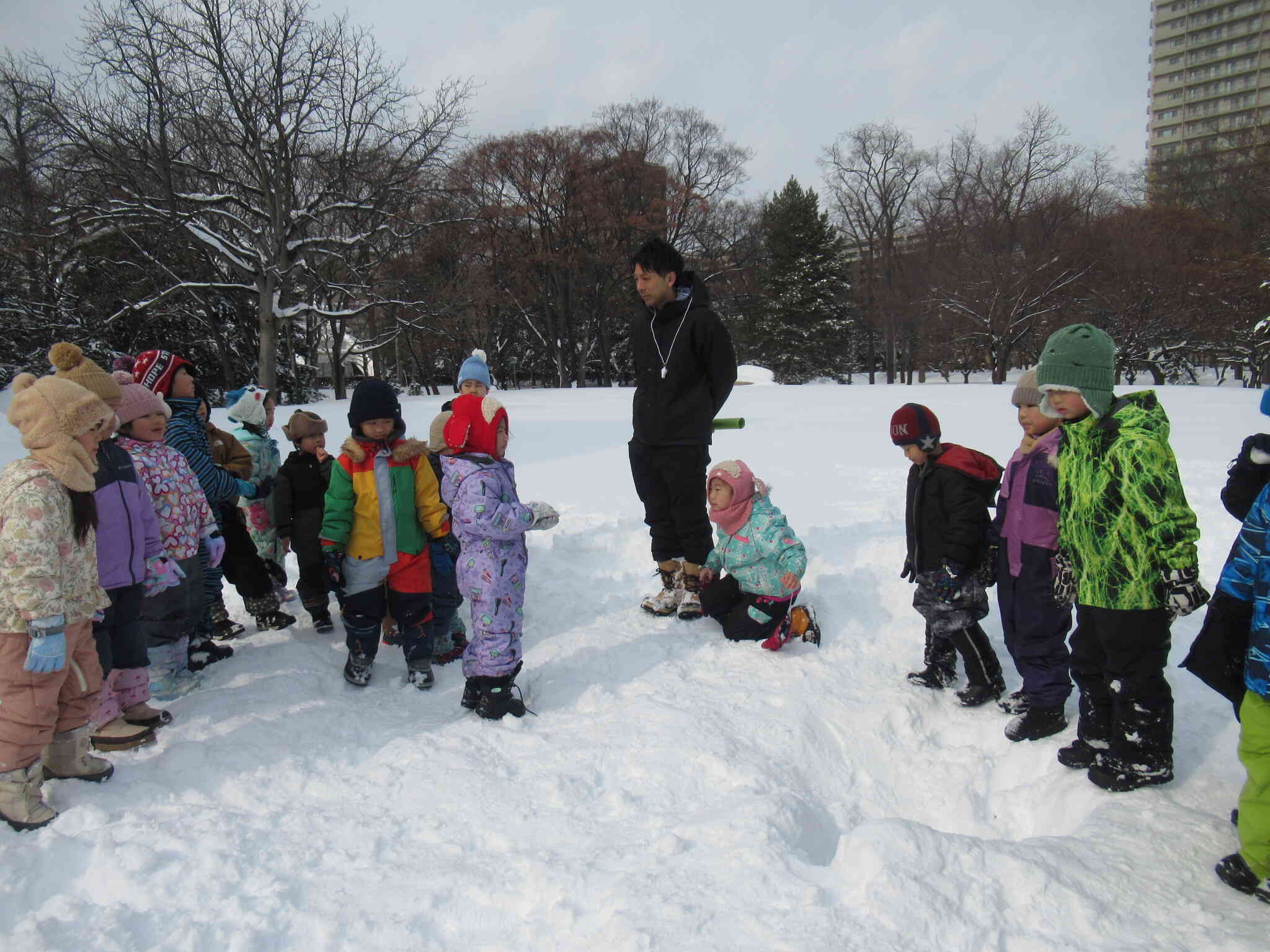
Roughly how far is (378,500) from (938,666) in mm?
3090

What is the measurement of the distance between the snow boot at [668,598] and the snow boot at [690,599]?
0.7 inches

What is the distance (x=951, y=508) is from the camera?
3.57 meters

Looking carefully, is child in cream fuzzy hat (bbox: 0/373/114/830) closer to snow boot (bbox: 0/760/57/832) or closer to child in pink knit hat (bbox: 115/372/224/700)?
snow boot (bbox: 0/760/57/832)

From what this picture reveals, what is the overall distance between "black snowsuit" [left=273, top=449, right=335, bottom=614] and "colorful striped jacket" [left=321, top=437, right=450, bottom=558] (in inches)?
29.8

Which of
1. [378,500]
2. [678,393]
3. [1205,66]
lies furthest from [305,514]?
[1205,66]

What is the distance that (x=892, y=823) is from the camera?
7.81 ft

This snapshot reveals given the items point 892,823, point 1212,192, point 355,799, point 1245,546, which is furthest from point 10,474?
point 1212,192

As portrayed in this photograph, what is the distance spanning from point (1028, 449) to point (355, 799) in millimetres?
3316

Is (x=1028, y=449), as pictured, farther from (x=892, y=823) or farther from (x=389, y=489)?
(x=389, y=489)

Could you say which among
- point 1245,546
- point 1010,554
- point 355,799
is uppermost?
point 1245,546

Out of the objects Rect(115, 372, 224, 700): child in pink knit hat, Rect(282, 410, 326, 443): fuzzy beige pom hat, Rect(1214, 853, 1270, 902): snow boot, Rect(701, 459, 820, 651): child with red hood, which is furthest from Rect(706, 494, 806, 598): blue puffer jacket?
Rect(115, 372, 224, 700): child in pink knit hat

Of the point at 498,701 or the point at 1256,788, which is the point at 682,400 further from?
the point at 1256,788

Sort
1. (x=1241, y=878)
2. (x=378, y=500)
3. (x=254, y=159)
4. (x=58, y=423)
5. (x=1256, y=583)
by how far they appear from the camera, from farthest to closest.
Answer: (x=254, y=159) → (x=378, y=500) → (x=58, y=423) → (x=1256, y=583) → (x=1241, y=878)

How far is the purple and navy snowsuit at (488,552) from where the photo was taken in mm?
3455
